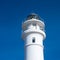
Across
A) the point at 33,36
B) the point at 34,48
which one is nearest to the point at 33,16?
the point at 33,36

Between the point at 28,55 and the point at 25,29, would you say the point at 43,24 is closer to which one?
the point at 25,29

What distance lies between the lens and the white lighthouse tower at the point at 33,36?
88.6ft

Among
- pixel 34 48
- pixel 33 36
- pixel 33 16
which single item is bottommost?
pixel 34 48

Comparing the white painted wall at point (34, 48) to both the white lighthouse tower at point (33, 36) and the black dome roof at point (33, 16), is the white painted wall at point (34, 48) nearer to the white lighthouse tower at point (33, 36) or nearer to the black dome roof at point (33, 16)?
the white lighthouse tower at point (33, 36)

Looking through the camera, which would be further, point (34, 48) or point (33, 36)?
point (33, 36)

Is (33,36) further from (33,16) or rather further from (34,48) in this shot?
(33,16)

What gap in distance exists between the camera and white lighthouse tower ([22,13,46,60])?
1063 inches

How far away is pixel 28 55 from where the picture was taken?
26.9m

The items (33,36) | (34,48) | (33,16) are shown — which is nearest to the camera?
(34,48)

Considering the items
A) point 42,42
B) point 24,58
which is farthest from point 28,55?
point 42,42

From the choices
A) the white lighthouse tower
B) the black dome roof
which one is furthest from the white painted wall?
the black dome roof

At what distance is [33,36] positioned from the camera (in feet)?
92.3

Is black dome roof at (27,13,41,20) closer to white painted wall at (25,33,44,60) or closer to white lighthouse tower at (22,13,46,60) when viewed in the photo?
white lighthouse tower at (22,13,46,60)

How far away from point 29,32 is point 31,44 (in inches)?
65.3
